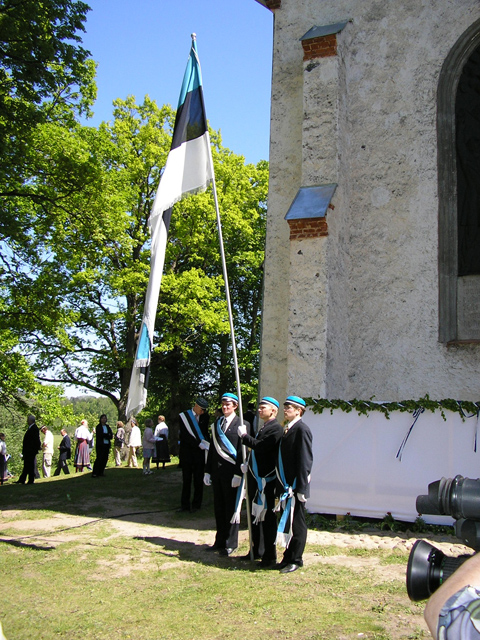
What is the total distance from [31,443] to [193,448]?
22.3 ft

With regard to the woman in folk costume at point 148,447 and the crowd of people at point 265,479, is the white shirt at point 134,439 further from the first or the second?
the crowd of people at point 265,479

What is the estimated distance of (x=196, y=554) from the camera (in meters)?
7.26

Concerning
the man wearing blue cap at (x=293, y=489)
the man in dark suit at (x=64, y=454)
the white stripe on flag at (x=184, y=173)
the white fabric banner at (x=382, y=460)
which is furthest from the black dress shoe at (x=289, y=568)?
the man in dark suit at (x=64, y=454)

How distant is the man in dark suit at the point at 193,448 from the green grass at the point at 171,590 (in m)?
1.14

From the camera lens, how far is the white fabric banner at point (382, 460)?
27.5ft

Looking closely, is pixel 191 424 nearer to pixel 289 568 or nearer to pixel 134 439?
Result: pixel 289 568

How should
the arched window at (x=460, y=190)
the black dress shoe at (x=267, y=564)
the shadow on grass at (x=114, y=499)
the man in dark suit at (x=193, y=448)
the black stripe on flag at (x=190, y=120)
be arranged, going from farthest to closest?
the man in dark suit at (x=193, y=448) → the arched window at (x=460, y=190) → the shadow on grass at (x=114, y=499) → the black stripe on flag at (x=190, y=120) → the black dress shoe at (x=267, y=564)

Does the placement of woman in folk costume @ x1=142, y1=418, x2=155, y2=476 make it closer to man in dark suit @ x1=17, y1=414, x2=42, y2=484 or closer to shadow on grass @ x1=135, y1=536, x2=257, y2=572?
man in dark suit @ x1=17, y1=414, x2=42, y2=484

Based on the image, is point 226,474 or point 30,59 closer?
point 226,474

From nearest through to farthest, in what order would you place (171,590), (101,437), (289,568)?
(171,590), (289,568), (101,437)

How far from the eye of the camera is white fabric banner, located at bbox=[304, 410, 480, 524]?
27.5 ft

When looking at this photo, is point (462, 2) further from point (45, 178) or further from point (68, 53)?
point (45, 178)

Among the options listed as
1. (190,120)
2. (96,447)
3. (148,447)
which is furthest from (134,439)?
(190,120)

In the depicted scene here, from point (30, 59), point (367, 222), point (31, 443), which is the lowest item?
point (31, 443)
